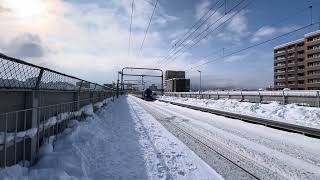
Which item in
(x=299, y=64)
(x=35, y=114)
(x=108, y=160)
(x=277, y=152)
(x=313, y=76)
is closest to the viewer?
(x=35, y=114)

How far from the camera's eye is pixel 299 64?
4811 inches

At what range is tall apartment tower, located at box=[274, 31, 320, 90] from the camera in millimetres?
107188

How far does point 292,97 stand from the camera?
28.6 m

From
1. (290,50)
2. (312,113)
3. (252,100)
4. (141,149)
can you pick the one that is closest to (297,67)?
(290,50)

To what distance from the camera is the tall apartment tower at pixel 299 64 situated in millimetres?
107188

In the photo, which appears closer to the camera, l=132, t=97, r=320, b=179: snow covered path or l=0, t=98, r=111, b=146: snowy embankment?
l=0, t=98, r=111, b=146: snowy embankment

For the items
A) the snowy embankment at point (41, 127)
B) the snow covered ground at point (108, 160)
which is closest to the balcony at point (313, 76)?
the snow covered ground at point (108, 160)

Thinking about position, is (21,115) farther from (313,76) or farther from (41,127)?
(313,76)

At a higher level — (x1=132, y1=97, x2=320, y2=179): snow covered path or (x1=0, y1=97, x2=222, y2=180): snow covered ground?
(x1=0, y1=97, x2=222, y2=180): snow covered ground

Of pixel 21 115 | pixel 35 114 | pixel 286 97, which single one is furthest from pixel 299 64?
pixel 21 115

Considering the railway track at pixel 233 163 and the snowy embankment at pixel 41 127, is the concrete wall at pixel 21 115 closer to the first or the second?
the snowy embankment at pixel 41 127

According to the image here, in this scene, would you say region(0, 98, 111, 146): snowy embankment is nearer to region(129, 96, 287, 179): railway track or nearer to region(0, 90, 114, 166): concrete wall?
region(0, 90, 114, 166): concrete wall

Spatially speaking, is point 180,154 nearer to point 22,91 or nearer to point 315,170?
point 315,170

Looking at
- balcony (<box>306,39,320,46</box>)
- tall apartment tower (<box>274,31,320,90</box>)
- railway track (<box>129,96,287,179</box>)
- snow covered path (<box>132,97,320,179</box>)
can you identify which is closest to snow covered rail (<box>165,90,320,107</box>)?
snow covered path (<box>132,97,320,179</box>)
